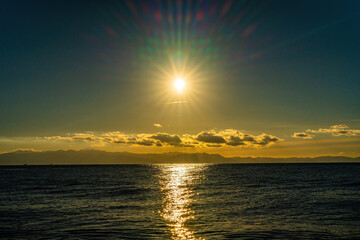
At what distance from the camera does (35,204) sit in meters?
41.8

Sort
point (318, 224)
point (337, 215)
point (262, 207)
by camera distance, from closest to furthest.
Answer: point (318, 224) < point (337, 215) < point (262, 207)

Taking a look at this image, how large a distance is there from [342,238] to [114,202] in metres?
29.8

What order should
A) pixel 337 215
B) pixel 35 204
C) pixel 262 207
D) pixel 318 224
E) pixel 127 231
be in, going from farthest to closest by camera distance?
pixel 35 204 < pixel 262 207 < pixel 337 215 < pixel 318 224 < pixel 127 231

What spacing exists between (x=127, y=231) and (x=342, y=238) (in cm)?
1671

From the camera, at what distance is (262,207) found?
38.5m

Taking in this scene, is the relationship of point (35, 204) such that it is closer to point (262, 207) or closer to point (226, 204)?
point (226, 204)

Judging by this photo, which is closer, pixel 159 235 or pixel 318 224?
pixel 159 235

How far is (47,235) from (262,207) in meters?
24.9

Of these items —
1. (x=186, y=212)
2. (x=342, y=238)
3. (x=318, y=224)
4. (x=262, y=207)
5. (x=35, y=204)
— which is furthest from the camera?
(x=35, y=204)

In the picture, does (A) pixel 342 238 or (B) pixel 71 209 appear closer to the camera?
(A) pixel 342 238

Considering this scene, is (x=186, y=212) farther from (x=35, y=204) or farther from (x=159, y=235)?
(x=35, y=204)

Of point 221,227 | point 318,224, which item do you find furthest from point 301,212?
point 221,227

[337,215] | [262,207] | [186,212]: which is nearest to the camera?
[337,215]

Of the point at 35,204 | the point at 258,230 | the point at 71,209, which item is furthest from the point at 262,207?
the point at 35,204
